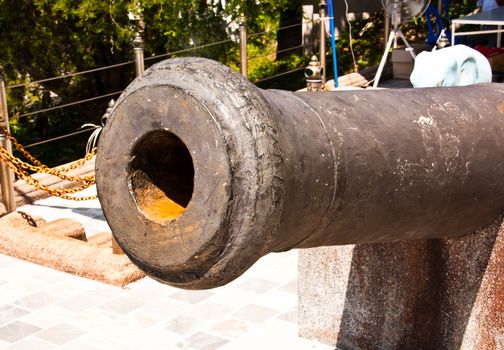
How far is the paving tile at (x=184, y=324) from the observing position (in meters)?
5.92

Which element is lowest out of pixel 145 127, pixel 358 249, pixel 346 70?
pixel 346 70

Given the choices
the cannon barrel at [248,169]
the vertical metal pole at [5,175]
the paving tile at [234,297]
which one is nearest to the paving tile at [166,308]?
the paving tile at [234,297]

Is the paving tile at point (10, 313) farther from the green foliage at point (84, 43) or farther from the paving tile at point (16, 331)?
the green foliage at point (84, 43)

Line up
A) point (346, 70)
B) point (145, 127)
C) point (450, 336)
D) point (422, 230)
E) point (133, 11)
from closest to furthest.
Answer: point (145, 127) → point (422, 230) → point (450, 336) → point (133, 11) → point (346, 70)

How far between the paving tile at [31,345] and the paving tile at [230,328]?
0.98m

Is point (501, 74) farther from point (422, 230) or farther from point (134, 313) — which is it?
point (422, 230)

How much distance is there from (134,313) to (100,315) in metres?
0.22

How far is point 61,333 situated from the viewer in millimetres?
5984

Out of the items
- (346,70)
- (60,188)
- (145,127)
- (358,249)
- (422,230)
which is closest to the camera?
(145,127)

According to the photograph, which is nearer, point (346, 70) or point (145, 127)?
point (145, 127)

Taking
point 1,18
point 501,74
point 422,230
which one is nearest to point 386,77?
point 501,74

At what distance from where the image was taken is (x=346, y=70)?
16.0 metres

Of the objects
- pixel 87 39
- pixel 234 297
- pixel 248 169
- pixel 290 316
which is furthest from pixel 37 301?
pixel 87 39

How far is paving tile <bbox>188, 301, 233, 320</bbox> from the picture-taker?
614 centimetres
